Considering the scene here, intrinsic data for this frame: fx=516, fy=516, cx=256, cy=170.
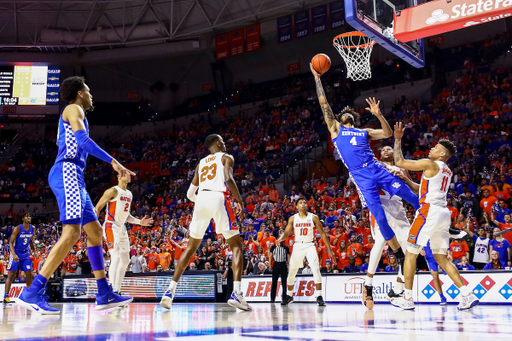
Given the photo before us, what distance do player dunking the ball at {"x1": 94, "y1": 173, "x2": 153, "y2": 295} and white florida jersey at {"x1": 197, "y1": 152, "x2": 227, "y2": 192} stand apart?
2.11 meters

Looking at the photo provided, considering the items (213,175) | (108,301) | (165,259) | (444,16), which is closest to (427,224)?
(213,175)

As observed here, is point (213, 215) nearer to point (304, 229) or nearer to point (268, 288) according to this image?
point (304, 229)

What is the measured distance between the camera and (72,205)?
16.5 ft

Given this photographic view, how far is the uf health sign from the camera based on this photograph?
28.2ft

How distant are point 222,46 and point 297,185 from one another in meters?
10.6

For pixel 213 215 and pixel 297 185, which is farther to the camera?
pixel 297 185

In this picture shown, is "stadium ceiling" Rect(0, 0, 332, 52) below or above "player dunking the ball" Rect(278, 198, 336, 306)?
above

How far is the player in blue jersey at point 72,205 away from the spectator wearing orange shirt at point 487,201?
10042 millimetres

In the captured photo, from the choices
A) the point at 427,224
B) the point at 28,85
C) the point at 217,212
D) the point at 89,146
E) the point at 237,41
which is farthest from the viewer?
the point at 237,41

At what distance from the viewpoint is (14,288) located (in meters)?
15.4

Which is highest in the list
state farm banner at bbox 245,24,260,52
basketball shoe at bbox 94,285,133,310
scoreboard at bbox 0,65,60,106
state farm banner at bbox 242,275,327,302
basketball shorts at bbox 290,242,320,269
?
state farm banner at bbox 245,24,260,52

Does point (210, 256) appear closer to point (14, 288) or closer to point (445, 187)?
point (14, 288)

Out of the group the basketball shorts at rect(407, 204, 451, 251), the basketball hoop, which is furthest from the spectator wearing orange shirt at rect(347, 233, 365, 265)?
the basketball shorts at rect(407, 204, 451, 251)

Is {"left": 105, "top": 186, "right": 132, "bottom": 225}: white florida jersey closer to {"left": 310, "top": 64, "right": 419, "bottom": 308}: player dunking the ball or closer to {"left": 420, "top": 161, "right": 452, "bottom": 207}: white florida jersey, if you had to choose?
{"left": 310, "top": 64, "right": 419, "bottom": 308}: player dunking the ball
